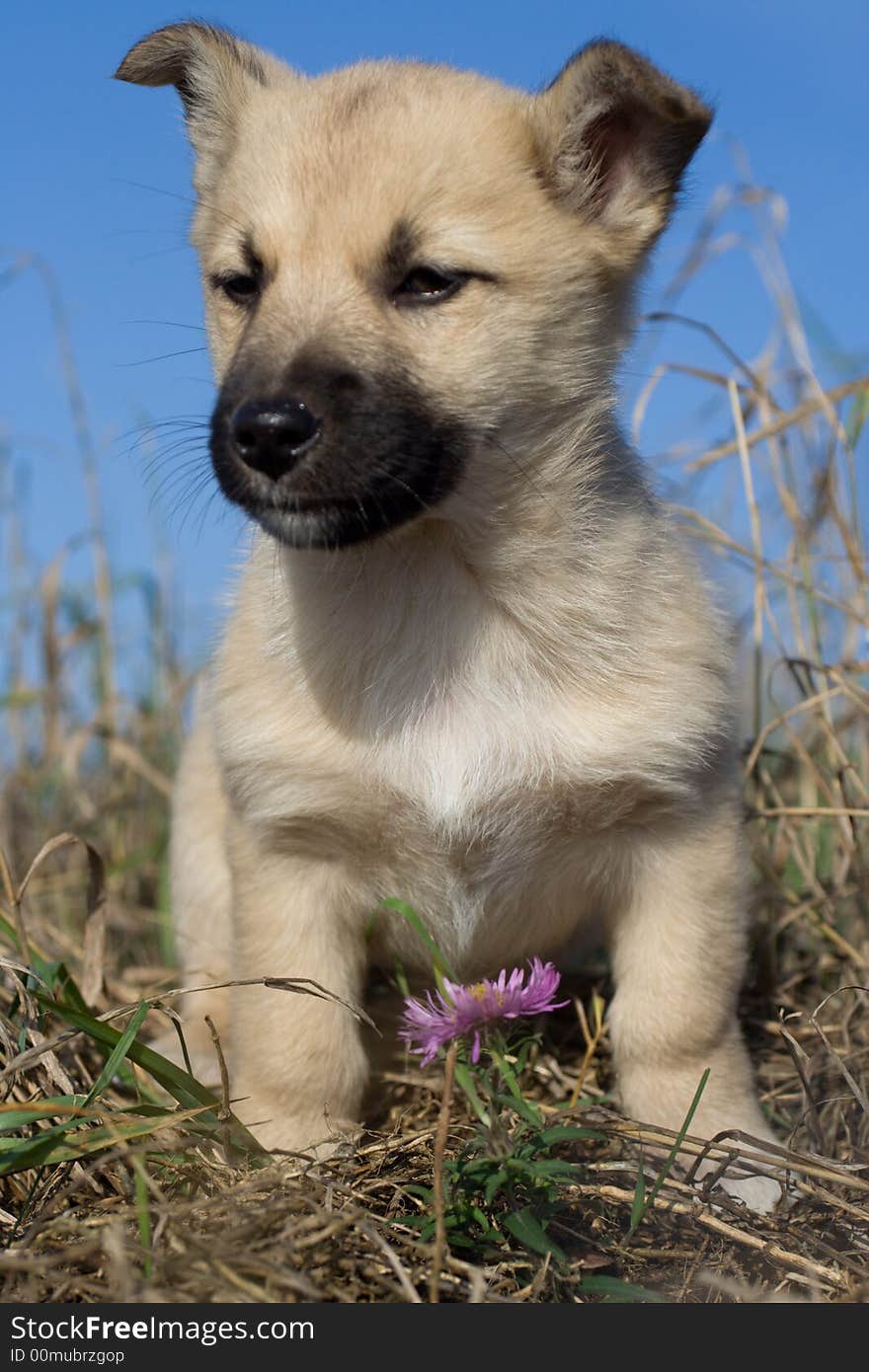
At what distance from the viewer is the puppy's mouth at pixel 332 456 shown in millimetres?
2699

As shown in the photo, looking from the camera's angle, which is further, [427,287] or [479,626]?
[479,626]

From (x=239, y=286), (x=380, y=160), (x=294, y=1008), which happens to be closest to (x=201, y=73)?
(x=239, y=286)

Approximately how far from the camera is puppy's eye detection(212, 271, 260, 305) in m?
3.17

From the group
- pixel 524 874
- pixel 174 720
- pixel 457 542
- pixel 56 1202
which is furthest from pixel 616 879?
pixel 174 720

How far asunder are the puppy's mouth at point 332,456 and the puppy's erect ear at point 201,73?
1.24 m

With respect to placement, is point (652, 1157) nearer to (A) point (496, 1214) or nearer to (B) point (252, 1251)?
(A) point (496, 1214)

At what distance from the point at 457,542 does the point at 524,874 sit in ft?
2.70

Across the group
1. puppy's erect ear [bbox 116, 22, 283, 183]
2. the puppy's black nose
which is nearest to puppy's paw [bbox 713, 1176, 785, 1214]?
the puppy's black nose

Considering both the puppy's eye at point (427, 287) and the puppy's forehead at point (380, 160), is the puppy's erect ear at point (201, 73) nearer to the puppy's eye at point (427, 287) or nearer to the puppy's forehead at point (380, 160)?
the puppy's forehead at point (380, 160)

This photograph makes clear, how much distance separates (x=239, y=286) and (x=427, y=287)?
547 millimetres

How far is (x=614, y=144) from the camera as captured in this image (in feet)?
10.6

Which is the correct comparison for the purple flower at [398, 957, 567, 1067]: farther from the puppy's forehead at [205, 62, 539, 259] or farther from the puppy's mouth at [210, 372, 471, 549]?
the puppy's forehead at [205, 62, 539, 259]

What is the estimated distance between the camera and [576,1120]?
2.91 metres

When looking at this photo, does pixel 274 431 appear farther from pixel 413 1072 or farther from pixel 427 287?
pixel 413 1072
